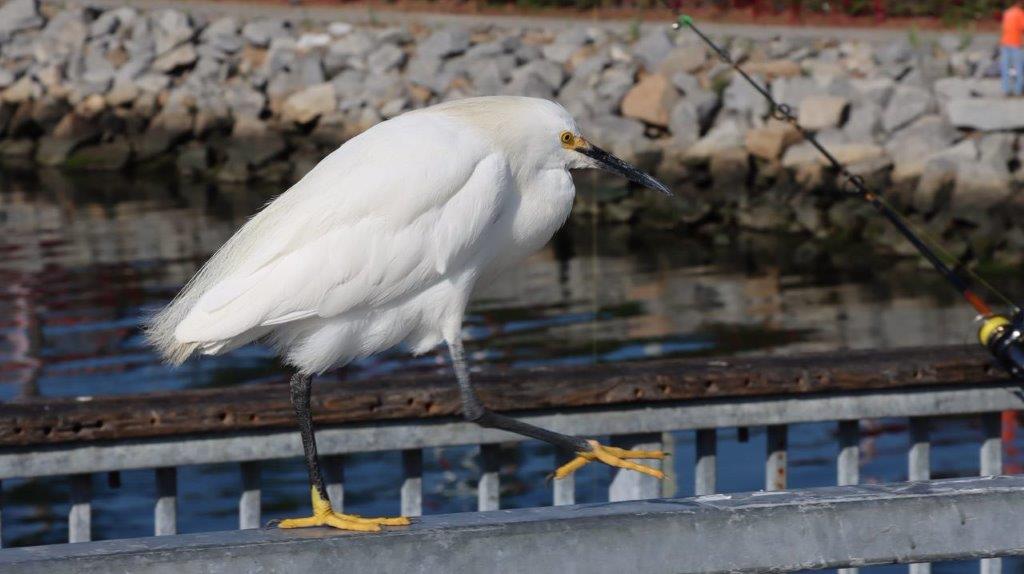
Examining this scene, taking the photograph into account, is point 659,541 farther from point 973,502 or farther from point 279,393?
point 279,393

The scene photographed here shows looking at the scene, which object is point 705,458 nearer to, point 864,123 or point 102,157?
point 864,123

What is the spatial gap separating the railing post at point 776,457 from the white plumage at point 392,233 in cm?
119

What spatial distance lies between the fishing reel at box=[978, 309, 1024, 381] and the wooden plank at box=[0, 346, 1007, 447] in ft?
0.16

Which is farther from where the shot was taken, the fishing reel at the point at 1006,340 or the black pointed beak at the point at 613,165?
the fishing reel at the point at 1006,340

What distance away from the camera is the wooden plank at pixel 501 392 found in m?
3.56

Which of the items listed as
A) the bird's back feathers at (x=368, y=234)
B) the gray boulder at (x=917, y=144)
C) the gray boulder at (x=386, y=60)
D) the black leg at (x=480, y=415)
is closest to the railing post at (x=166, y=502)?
the bird's back feathers at (x=368, y=234)

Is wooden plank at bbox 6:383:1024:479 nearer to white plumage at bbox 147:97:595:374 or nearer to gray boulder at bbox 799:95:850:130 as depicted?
white plumage at bbox 147:97:595:374

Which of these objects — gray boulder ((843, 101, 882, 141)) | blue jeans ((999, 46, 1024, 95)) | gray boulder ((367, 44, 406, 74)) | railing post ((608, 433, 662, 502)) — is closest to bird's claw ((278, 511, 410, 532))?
railing post ((608, 433, 662, 502))

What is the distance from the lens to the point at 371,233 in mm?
3045

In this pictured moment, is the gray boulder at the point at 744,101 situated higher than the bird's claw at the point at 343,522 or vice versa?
the gray boulder at the point at 744,101

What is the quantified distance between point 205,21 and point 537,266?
475 inches

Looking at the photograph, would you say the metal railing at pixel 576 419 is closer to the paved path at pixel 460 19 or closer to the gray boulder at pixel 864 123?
the gray boulder at pixel 864 123

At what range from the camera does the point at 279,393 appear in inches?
145

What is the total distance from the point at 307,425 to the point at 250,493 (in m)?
0.76
